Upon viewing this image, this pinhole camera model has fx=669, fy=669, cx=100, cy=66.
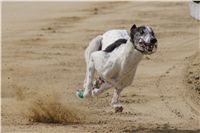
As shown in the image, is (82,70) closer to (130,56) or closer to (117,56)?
(117,56)

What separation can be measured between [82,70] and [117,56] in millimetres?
4479

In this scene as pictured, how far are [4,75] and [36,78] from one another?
69 centimetres

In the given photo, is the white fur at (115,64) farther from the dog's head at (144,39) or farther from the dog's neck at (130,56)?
the dog's head at (144,39)

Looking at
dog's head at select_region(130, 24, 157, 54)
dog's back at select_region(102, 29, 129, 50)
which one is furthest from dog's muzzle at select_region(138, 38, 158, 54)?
dog's back at select_region(102, 29, 129, 50)

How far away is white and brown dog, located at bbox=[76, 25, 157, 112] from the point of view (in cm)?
715

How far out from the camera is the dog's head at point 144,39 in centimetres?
693

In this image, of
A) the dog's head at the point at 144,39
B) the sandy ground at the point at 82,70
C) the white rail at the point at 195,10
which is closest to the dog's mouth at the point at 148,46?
the dog's head at the point at 144,39

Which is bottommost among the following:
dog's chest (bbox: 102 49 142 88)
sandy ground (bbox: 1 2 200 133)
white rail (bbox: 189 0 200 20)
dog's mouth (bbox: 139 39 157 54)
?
sandy ground (bbox: 1 2 200 133)

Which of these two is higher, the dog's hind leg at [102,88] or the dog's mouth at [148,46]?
the dog's mouth at [148,46]

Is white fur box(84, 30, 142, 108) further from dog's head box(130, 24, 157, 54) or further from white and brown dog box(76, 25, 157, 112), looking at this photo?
dog's head box(130, 24, 157, 54)

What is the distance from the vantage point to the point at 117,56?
758 centimetres

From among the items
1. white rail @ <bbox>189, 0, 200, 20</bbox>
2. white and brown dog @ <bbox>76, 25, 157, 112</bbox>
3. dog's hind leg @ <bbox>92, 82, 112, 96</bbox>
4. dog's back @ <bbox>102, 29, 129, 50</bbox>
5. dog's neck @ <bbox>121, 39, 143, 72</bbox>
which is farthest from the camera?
white rail @ <bbox>189, 0, 200, 20</bbox>

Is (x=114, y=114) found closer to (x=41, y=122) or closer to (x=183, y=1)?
(x=41, y=122)

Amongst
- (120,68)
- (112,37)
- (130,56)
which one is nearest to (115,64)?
(120,68)
